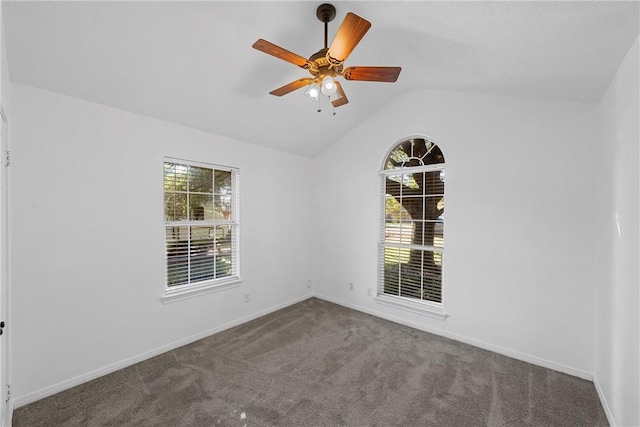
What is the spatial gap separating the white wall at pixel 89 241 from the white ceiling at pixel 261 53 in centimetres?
29

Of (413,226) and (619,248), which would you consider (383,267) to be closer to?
(413,226)

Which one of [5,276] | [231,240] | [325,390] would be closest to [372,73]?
[325,390]

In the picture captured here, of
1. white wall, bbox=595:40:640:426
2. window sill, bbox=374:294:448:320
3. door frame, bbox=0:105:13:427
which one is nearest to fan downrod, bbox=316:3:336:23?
white wall, bbox=595:40:640:426

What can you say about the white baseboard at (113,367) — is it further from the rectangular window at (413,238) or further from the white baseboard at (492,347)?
the rectangular window at (413,238)

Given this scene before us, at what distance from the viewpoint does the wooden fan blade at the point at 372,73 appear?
1.96 meters

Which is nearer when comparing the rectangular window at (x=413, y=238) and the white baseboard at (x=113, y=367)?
the white baseboard at (x=113, y=367)

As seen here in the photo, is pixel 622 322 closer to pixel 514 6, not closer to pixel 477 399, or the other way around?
pixel 477 399

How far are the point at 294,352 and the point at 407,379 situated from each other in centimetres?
115

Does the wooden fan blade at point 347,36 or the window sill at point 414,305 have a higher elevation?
the wooden fan blade at point 347,36

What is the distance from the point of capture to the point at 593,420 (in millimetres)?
2113

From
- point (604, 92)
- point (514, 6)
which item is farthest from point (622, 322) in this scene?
point (514, 6)

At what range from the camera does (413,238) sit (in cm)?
385

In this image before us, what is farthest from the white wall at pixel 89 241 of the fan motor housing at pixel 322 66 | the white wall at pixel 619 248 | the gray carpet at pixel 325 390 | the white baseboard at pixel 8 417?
the white wall at pixel 619 248

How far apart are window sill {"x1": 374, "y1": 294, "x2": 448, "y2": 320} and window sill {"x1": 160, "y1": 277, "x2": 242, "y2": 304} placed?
1974mm
